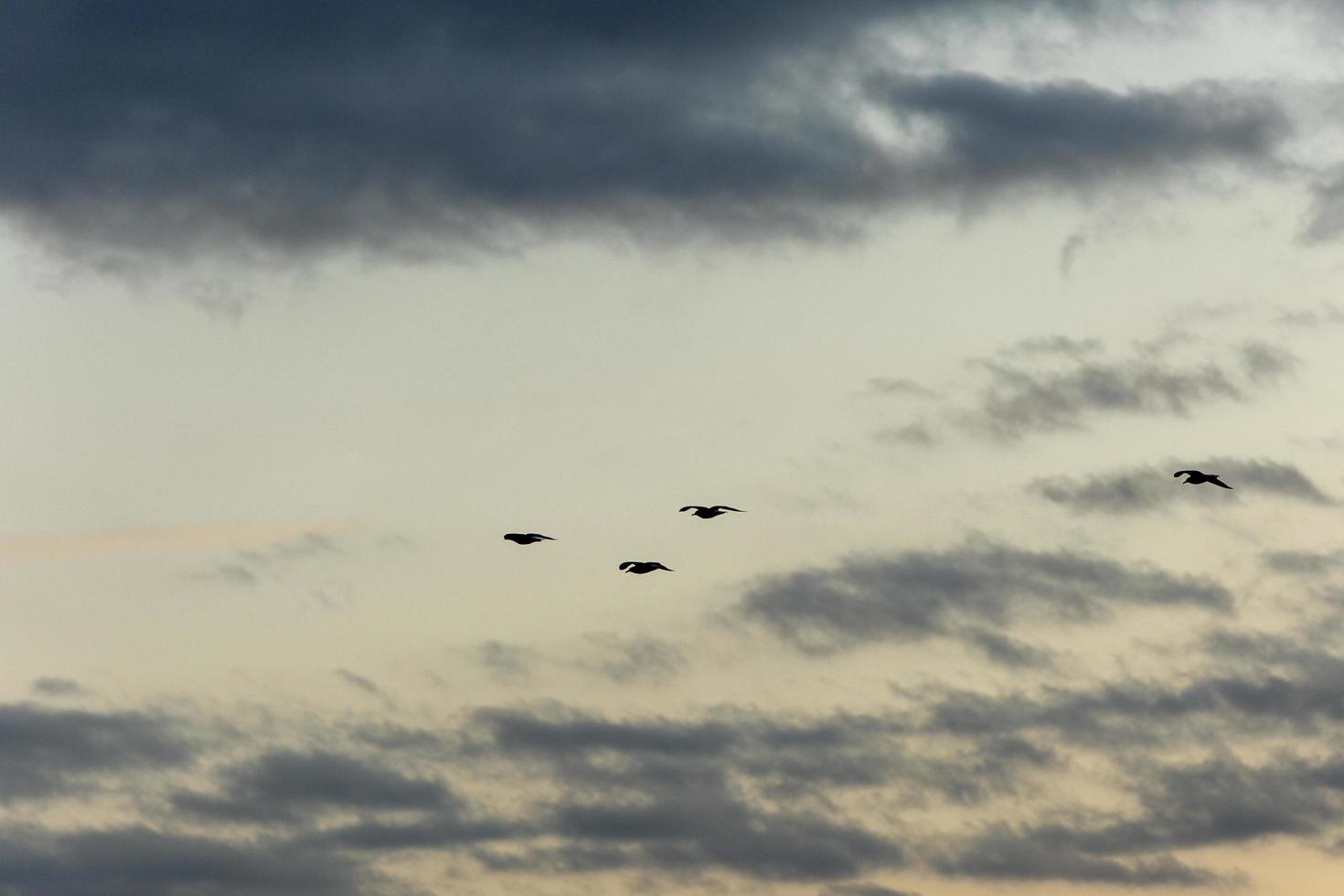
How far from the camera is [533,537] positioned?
314 feet

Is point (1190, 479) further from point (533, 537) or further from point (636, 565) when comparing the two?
point (533, 537)

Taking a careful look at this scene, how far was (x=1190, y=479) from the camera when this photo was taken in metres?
95.1

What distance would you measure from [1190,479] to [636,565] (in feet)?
180

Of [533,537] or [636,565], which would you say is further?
[636,565]

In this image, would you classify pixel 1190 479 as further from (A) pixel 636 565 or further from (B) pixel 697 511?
(A) pixel 636 565

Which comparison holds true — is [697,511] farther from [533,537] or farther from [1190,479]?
[1190,479]

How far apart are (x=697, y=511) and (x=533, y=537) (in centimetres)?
1686

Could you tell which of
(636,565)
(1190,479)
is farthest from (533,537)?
(1190,479)

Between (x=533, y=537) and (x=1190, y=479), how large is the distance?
208ft

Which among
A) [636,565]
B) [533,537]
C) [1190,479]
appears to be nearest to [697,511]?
[636,565]

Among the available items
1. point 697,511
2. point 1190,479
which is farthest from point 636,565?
point 1190,479

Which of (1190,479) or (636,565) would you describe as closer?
(1190,479)

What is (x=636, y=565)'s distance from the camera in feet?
341
